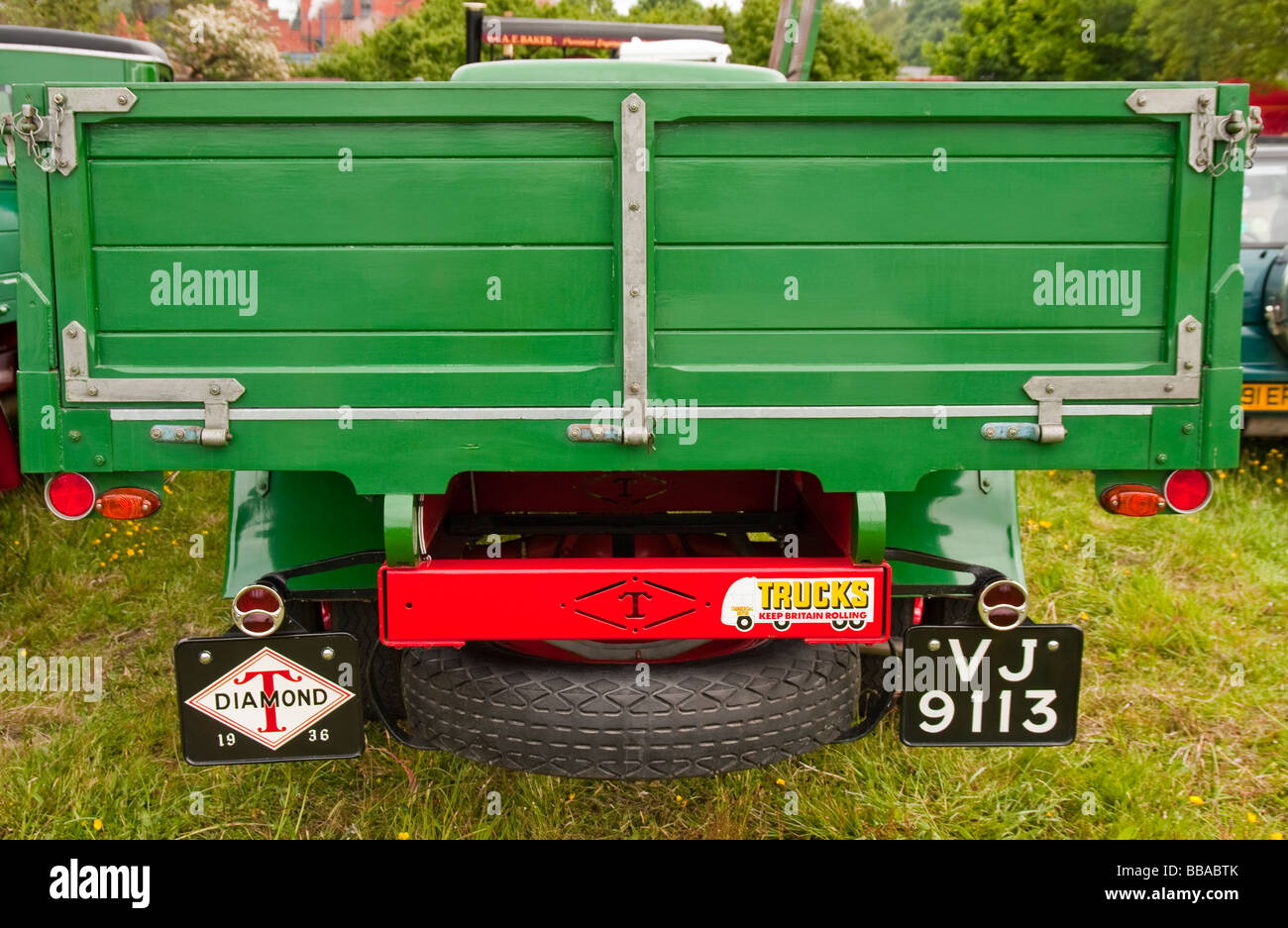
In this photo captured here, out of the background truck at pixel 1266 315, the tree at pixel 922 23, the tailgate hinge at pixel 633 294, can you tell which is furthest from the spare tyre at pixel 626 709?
the tree at pixel 922 23

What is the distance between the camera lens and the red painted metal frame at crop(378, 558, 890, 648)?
2.56 m

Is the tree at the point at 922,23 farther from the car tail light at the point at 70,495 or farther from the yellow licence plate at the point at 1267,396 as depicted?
the car tail light at the point at 70,495

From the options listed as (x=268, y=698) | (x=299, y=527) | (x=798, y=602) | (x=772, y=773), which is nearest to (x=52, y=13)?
(x=299, y=527)

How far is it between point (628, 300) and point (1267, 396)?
15.5 feet

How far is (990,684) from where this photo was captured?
275 centimetres

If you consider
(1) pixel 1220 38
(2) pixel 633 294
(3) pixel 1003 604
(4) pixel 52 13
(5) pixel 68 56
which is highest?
(1) pixel 1220 38

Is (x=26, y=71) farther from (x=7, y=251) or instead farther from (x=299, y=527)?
(x=299, y=527)

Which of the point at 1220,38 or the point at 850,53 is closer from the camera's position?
the point at 1220,38

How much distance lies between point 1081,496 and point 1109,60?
24.0 meters

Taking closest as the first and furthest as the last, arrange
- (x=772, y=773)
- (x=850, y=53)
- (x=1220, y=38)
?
1. (x=772, y=773)
2. (x=1220, y=38)
3. (x=850, y=53)

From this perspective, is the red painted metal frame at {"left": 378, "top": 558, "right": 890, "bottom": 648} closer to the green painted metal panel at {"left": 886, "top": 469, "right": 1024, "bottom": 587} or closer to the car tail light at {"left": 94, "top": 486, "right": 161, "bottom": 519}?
the green painted metal panel at {"left": 886, "top": 469, "right": 1024, "bottom": 587}

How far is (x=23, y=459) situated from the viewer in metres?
2.46

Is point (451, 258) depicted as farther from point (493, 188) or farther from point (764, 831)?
point (764, 831)

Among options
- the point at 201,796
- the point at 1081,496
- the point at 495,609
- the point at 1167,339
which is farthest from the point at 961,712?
the point at 1081,496
